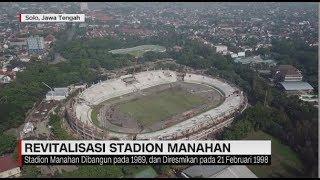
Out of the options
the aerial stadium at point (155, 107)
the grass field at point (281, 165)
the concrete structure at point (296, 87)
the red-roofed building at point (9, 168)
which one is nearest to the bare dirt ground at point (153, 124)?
the aerial stadium at point (155, 107)

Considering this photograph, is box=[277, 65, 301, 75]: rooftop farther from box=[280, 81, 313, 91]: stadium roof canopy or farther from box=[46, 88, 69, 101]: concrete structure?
box=[46, 88, 69, 101]: concrete structure

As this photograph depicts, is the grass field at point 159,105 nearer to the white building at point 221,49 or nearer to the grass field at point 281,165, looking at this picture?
the grass field at point 281,165

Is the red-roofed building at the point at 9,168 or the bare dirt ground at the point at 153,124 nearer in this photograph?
the red-roofed building at the point at 9,168

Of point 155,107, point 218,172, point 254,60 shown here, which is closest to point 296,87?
point 254,60

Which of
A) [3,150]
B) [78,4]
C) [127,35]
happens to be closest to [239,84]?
[3,150]

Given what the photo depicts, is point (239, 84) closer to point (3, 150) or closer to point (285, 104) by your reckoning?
point (285, 104)

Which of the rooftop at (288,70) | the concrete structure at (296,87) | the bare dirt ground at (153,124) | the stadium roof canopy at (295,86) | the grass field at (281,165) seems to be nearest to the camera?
the grass field at (281,165)
